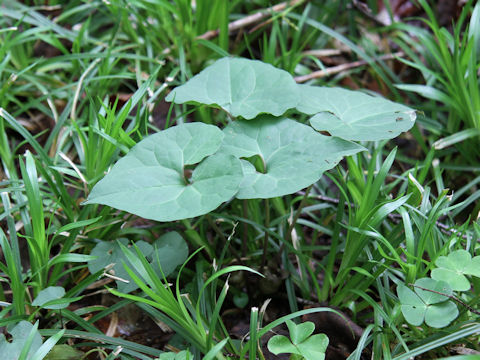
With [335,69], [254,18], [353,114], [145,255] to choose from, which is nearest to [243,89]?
[353,114]

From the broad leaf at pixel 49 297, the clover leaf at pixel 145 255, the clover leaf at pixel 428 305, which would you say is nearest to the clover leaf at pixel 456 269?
the clover leaf at pixel 428 305

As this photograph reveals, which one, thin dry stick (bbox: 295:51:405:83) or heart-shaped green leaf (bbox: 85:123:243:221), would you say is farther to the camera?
thin dry stick (bbox: 295:51:405:83)

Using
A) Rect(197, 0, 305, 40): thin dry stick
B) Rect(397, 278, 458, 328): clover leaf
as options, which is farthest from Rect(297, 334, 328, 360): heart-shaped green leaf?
Rect(197, 0, 305, 40): thin dry stick

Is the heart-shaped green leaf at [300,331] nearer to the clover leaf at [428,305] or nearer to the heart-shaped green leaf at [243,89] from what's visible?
the clover leaf at [428,305]

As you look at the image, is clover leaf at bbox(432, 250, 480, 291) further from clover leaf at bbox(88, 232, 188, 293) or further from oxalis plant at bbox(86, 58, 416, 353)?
clover leaf at bbox(88, 232, 188, 293)

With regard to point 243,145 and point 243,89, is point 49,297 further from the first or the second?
point 243,89

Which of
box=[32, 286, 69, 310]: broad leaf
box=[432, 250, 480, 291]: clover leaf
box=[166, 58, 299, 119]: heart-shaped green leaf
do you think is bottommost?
box=[32, 286, 69, 310]: broad leaf
